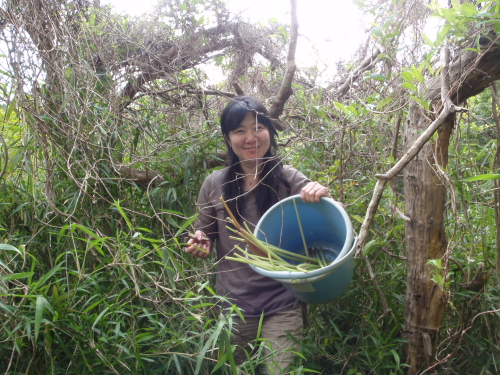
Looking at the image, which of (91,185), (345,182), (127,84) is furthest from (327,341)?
(127,84)

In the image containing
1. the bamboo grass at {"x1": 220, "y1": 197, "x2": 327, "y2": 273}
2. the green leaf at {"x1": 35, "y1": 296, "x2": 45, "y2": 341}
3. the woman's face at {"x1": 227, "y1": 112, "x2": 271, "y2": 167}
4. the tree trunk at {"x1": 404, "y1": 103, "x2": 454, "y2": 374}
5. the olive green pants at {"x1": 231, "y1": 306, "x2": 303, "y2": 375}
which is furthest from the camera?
the woman's face at {"x1": 227, "y1": 112, "x2": 271, "y2": 167}

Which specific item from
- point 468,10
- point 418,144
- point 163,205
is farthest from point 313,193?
point 163,205

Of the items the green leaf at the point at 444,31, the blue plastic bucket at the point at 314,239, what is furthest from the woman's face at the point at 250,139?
the green leaf at the point at 444,31

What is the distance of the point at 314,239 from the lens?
66.4 inches

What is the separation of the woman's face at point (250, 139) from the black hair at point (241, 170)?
0.8 inches

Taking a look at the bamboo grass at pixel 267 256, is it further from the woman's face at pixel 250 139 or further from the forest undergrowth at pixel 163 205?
the woman's face at pixel 250 139

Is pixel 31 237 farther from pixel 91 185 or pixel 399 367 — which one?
pixel 399 367

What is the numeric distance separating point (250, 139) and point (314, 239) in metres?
0.54

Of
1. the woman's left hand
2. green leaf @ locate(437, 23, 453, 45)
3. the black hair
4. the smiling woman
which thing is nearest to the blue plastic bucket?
the woman's left hand

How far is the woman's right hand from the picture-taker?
1.45m

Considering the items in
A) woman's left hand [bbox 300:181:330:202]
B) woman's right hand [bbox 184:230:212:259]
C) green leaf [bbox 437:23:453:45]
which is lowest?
woman's right hand [bbox 184:230:212:259]

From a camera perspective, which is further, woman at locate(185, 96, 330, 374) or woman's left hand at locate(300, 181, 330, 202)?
woman at locate(185, 96, 330, 374)

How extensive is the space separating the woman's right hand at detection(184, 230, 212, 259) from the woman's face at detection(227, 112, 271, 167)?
14.8 inches

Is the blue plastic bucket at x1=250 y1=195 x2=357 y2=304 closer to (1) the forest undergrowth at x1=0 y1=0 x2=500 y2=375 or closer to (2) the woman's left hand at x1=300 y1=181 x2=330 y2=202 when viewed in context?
(2) the woman's left hand at x1=300 y1=181 x2=330 y2=202
